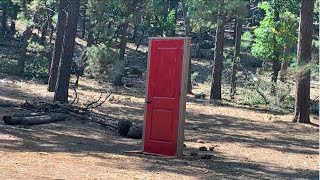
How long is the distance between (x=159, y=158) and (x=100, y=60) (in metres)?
18.9

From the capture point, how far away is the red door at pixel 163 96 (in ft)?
30.6

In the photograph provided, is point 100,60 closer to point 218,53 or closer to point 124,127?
point 218,53

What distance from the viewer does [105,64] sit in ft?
93.9

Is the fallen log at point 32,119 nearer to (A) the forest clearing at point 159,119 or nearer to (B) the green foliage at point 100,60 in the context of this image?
(A) the forest clearing at point 159,119

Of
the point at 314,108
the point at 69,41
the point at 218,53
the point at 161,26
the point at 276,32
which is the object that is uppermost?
the point at 161,26

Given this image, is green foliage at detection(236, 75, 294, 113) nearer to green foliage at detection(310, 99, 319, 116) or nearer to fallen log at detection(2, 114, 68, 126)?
green foliage at detection(310, 99, 319, 116)

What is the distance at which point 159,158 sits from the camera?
9383 millimetres

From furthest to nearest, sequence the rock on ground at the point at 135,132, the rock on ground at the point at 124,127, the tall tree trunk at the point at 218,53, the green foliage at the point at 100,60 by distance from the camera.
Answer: the green foliage at the point at 100,60 → the tall tree trunk at the point at 218,53 → the rock on ground at the point at 124,127 → the rock on ground at the point at 135,132

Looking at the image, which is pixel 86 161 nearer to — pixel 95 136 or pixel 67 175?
pixel 67 175

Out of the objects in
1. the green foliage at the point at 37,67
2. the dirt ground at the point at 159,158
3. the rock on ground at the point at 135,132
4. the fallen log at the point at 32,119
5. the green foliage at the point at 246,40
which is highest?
the green foliage at the point at 246,40

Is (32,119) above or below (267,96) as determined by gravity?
below

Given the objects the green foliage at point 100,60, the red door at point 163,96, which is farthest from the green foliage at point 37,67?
the red door at point 163,96

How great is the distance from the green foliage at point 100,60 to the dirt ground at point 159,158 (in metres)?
9.74

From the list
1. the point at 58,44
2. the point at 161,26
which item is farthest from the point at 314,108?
the point at 161,26
